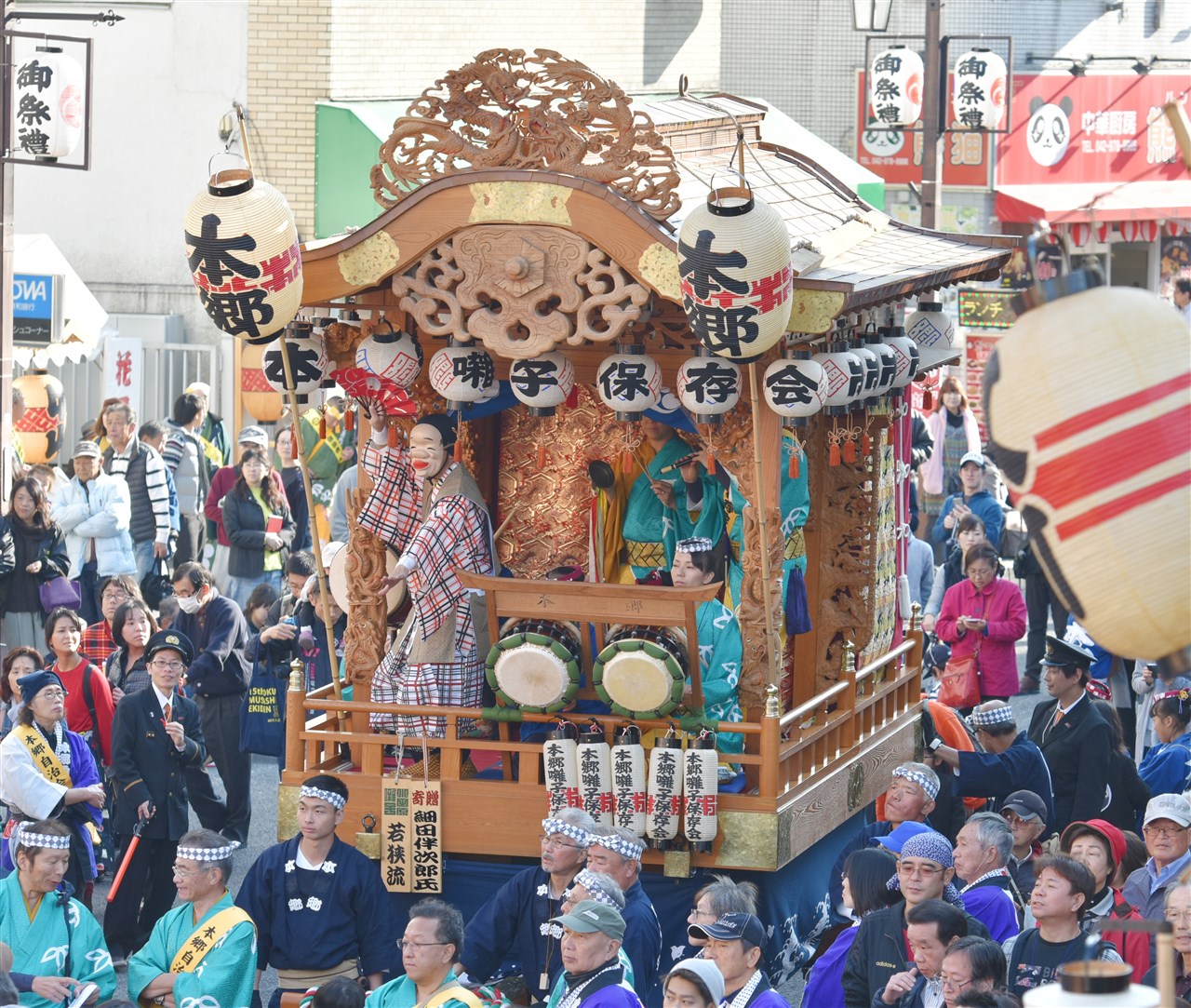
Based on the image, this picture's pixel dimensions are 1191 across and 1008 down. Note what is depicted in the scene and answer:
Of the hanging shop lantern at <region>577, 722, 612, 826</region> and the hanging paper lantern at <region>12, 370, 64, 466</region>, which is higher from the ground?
the hanging paper lantern at <region>12, 370, 64, 466</region>

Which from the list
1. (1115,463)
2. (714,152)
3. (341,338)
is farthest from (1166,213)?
(1115,463)

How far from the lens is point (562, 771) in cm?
812

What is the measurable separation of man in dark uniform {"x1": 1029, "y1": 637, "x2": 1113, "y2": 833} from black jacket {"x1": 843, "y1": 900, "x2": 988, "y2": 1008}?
2267 millimetres

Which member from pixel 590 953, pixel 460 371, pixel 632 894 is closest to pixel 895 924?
pixel 632 894

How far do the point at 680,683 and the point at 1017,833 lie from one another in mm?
1507

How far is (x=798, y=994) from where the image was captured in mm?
8555

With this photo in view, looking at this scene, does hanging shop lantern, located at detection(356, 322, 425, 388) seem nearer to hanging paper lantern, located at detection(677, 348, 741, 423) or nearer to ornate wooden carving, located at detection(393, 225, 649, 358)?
ornate wooden carving, located at detection(393, 225, 649, 358)

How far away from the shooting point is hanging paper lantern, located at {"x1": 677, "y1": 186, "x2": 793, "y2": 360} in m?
7.31

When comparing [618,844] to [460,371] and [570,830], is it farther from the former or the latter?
[460,371]

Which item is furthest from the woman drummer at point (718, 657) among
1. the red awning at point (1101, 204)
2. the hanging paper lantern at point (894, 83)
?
the red awning at point (1101, 204)

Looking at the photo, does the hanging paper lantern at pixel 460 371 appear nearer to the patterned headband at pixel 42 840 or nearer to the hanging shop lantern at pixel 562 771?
the hanging shop lantern at pixel 562 771

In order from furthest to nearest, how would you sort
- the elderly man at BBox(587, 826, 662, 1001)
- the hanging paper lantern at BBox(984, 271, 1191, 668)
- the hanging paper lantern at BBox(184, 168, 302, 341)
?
1. the hanging paper lantern at BBox(184, 168, 302, 341)
2. the elderly man at BBox(587, 826, 662, 1001)
3. the hanging paper lantern at BBox(984, 271, 1191, 668)

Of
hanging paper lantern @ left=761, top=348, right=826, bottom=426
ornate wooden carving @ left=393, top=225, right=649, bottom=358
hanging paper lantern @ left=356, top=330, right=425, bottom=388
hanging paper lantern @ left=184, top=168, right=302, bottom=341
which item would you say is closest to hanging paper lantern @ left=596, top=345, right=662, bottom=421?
ornate wooden carving @ left=393, top=225, right=649, bottom=358

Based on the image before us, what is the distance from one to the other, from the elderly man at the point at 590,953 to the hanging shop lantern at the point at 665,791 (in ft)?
5.45
